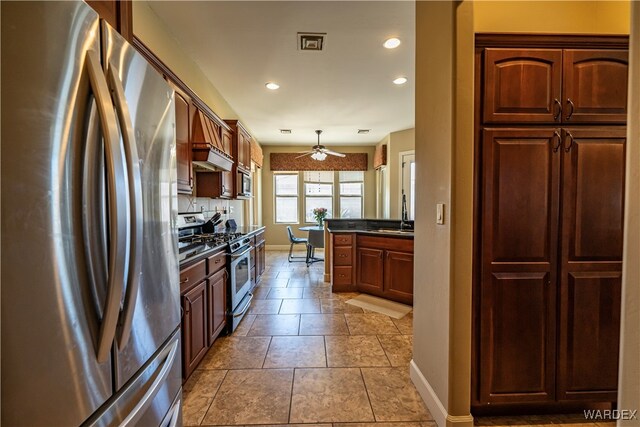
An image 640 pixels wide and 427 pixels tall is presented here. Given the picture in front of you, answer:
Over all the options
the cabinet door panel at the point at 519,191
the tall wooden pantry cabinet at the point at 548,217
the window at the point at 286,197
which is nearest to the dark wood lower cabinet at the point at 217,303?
the tall wooden pantry cabinet at the point at 548,217

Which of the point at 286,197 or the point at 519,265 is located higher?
the point at 286,197

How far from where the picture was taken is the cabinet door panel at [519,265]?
1.54 m

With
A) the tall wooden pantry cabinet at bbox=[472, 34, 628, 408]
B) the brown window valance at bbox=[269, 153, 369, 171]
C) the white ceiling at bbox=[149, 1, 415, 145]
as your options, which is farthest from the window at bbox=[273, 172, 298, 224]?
the tall wooden pantry cabinet at bbox=[472, 34, 628, 408]

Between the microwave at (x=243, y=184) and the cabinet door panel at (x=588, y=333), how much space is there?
382 centimetres

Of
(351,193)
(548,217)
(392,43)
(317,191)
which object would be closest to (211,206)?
(392,43)

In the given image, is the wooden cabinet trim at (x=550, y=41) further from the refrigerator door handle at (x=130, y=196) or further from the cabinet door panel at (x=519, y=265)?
the refrigerator door handle at (x=130, y=196)

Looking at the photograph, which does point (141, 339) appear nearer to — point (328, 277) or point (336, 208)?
point (328, 277)

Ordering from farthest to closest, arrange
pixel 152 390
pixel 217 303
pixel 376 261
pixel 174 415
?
pixel 376 261
pixel 217 303
pixel 174 415
pixel 152 390

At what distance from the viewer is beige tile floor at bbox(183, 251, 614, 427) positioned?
168 centimetres

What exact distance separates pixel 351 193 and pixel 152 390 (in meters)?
7.22

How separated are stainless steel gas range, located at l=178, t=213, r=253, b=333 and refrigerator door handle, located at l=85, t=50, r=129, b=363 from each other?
4.98 ft

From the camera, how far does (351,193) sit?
26.1 feet

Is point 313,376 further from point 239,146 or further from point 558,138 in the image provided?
point 239,146

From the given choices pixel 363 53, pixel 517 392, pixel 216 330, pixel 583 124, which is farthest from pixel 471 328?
pixel 363 53
